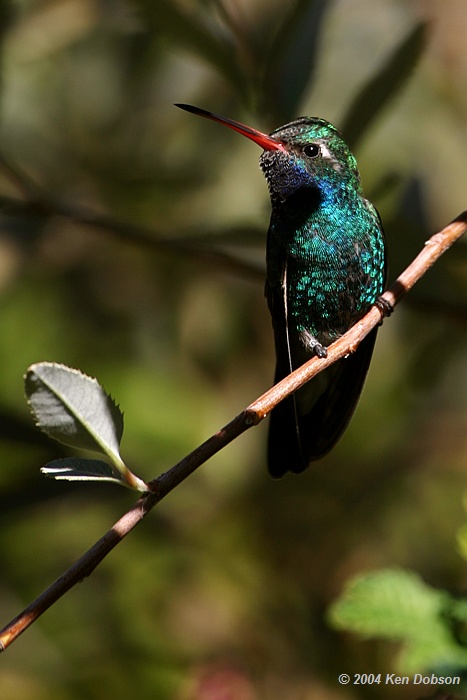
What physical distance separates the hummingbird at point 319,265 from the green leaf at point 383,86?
0.10 m

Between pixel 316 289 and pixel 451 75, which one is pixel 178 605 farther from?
pixel 451 75

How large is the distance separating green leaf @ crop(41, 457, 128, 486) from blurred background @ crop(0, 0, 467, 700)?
1147mm

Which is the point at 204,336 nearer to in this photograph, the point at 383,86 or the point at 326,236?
the point at 326,236

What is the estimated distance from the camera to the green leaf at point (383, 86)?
2.53 m

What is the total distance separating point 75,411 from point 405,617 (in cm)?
77

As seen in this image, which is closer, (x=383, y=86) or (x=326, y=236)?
(x=383, y=86)

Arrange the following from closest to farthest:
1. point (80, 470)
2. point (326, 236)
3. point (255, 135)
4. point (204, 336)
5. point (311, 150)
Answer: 1. point (80, 470)
2. point (255, 135)
3. point (311, 150)
4. point (326, 236)
5. point (204, 336)

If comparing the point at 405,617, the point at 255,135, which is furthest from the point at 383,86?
the point at 405,617

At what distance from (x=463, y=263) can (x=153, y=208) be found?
1385 millimetres

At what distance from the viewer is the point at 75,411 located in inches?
59.4

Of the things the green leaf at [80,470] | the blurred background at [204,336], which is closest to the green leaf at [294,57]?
Answer: the blurred background at [204,336]

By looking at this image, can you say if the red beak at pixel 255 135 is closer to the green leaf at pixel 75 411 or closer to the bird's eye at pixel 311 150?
the bird's eye at pixel 311 150

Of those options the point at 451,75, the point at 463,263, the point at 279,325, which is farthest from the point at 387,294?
the point at 451,75

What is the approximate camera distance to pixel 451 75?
4211 millimetres
